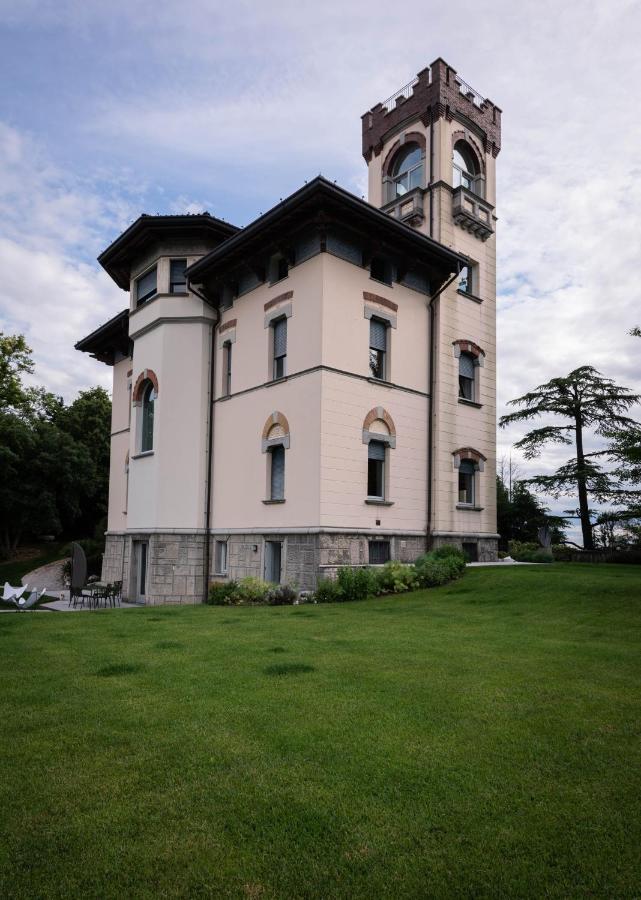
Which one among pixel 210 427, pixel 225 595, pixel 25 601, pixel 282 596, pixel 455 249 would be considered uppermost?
pixel 455 249

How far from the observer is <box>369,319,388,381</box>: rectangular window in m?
19.3

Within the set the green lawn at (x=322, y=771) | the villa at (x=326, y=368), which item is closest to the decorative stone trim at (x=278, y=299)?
the villa at (x=326, y=368)

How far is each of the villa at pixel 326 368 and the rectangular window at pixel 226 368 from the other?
5 cm

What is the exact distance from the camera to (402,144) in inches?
907

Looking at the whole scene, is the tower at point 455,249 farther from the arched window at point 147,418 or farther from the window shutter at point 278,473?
the arched window at point 147,418

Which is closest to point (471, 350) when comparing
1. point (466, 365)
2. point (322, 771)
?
point (466, 365)

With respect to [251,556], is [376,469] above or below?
above

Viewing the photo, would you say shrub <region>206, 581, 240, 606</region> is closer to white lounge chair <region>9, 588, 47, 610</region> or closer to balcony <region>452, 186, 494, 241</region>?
white lounge chair <region>9, 588, 47, 610</region>

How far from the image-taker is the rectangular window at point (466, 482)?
2184cm

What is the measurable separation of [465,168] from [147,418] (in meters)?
15.3

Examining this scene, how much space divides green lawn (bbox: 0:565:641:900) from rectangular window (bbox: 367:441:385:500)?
9871 millimetres

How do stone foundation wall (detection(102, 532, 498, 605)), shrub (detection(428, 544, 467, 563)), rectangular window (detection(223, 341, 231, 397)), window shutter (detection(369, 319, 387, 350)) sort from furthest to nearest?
rectangular window (detection(223, 341, 231, 397)) → window shutter (detection(369, 319, 387, 350)) → shrub (detection(428, 544, 467, 563)) → stone foundation wall (detection(102, 532, 498, 605))

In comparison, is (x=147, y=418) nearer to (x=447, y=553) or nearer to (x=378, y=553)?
(x=378, y=553)

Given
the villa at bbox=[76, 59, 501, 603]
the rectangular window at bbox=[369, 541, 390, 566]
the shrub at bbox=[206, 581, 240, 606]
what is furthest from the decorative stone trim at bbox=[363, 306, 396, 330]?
the shrub at bbox=[206, 581, 240, 606]
